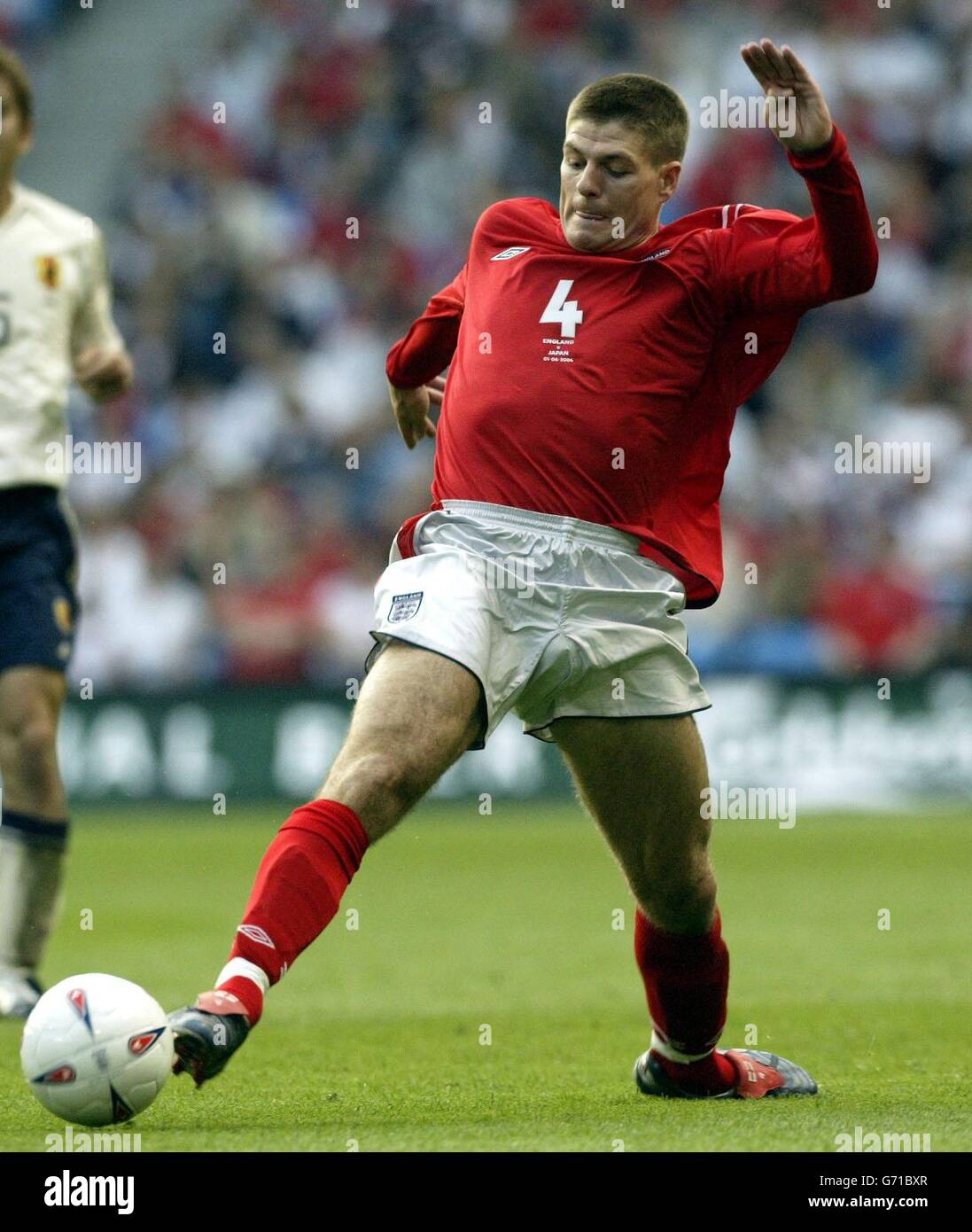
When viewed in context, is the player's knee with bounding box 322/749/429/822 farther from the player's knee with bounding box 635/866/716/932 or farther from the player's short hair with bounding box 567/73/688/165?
the player's short hair with bounding box 567/73/688/165

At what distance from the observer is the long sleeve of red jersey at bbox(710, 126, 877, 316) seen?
4449 millimetres

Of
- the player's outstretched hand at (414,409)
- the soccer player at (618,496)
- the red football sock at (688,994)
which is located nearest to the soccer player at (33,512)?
the player's outstretched hand at (414,409)

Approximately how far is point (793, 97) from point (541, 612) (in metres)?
1.21

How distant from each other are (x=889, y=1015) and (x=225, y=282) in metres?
11.9

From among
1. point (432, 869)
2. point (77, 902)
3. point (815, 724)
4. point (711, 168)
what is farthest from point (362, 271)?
point (77, 902)

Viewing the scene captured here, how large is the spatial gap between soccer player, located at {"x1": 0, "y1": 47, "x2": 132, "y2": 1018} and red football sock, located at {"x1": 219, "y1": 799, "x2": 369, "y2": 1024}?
2.41 meters

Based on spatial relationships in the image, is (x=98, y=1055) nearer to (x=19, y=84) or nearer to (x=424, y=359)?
(x=424, y=359)

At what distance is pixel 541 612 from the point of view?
15.1 feet

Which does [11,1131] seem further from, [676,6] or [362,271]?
[676,6]

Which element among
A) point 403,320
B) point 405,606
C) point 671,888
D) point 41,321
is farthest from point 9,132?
point 403,320

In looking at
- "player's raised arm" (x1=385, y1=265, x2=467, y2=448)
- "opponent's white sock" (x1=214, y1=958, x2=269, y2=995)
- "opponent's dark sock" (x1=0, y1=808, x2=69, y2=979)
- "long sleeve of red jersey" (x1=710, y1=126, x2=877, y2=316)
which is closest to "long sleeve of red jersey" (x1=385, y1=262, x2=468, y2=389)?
"player's raised arm" (x1=385, y1=265, x2=467, y2=448)

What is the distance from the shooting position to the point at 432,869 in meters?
11.6

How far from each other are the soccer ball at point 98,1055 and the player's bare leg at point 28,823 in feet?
7.56

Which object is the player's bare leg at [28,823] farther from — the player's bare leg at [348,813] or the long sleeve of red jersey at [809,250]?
the long sleeve of red jersey at [809,250]
